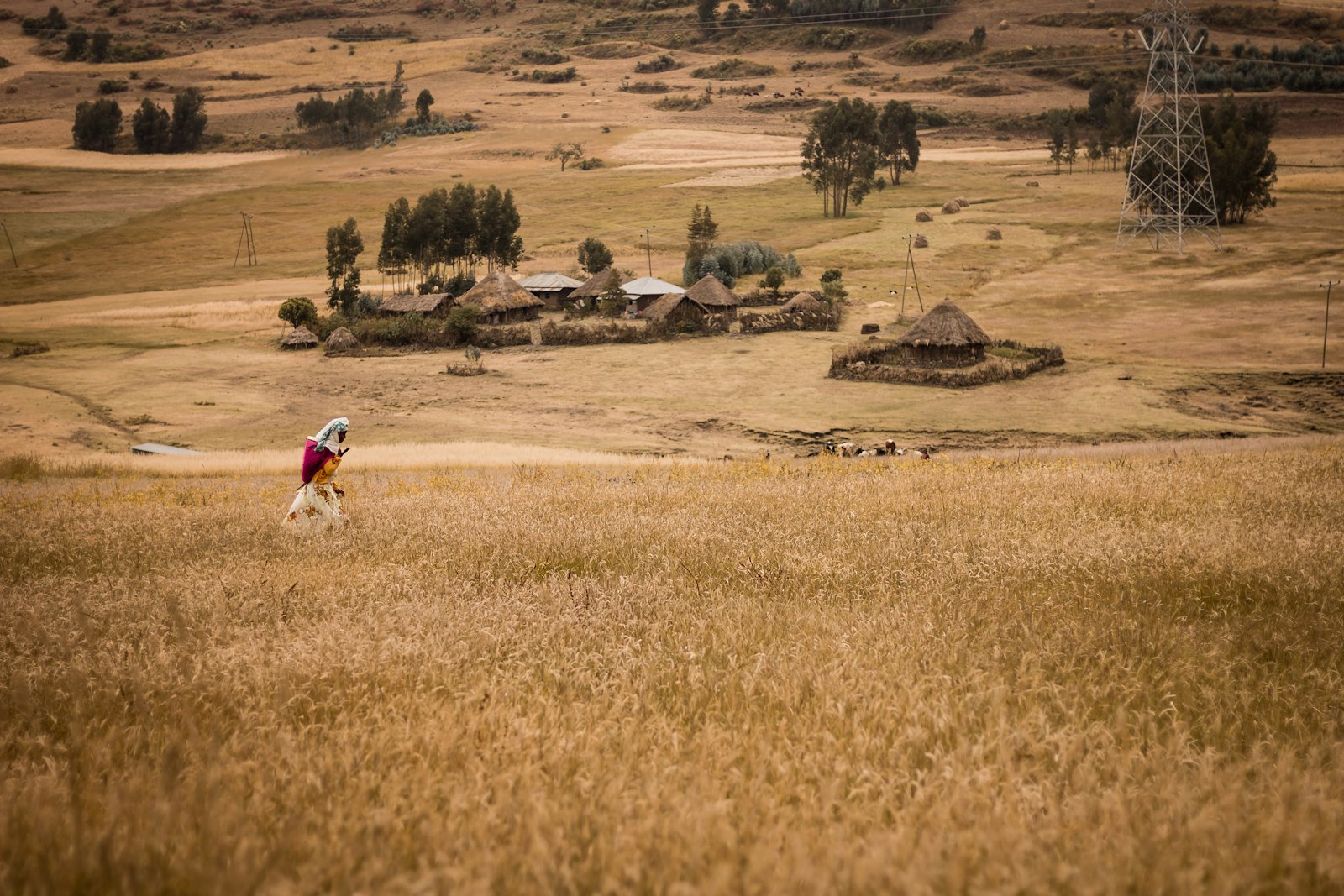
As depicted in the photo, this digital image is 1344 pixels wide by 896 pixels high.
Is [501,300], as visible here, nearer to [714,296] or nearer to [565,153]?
[714,296]

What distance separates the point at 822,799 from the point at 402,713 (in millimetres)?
1953

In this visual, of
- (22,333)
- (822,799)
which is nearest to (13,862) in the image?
(822,799)

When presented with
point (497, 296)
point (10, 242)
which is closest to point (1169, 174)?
point (497, 296)

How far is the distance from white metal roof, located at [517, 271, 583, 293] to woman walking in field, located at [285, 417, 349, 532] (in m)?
58.5

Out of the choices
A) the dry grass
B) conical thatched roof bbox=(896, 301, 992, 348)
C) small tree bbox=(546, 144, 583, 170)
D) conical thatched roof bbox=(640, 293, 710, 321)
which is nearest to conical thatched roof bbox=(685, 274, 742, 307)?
conical thatched roof bbox=(640, 293, 710, 321)

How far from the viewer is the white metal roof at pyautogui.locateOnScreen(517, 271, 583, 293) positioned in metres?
70.7

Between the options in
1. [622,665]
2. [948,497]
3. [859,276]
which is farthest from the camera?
[859,276]

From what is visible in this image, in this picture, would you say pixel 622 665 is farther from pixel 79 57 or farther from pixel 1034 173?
pixel 79 57

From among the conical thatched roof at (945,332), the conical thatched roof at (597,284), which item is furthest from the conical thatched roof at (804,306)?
the conical thatched roof at (597,284)

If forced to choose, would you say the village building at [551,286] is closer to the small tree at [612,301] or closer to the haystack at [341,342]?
the small tree at [612,301]

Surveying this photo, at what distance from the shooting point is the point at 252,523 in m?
12.6

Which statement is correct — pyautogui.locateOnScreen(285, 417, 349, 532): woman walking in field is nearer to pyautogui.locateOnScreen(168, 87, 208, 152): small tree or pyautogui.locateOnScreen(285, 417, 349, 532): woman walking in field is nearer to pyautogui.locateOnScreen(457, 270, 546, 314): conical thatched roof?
pyautogui.locateOnScreen(457, 270, 546, 314): conical thatched roof

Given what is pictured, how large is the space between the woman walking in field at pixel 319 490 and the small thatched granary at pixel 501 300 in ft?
168

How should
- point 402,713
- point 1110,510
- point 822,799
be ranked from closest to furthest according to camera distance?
point 822,799, point 402,713, point 1110,510
